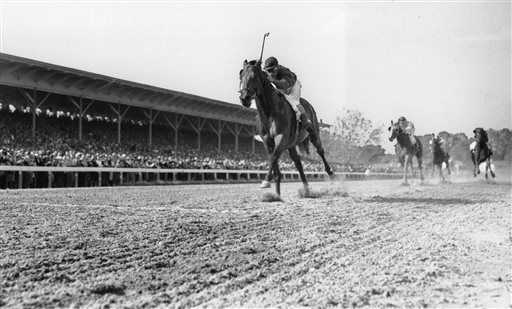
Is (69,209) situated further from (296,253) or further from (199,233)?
(296,253)

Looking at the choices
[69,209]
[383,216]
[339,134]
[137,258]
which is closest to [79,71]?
[69,209]

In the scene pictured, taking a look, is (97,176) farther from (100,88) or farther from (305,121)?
(305,121)

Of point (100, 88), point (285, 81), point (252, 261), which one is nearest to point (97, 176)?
point (100, 88)

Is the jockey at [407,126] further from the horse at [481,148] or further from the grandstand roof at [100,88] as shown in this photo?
the grandstand roof at [100,88]

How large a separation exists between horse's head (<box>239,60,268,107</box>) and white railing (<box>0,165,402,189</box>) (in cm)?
632

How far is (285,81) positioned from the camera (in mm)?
10125

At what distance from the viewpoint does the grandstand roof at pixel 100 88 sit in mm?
24594

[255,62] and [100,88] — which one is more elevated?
[100,88]

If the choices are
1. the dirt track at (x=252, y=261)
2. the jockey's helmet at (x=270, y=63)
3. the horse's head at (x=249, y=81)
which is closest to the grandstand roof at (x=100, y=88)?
the jockey's helmet at (x=270, y=63)

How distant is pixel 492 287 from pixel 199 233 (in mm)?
2787

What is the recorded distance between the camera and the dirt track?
9.88ft

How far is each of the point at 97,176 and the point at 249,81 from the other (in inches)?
556

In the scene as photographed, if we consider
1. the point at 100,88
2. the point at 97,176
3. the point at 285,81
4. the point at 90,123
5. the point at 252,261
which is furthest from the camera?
the point at 90,123

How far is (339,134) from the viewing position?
51.1m
